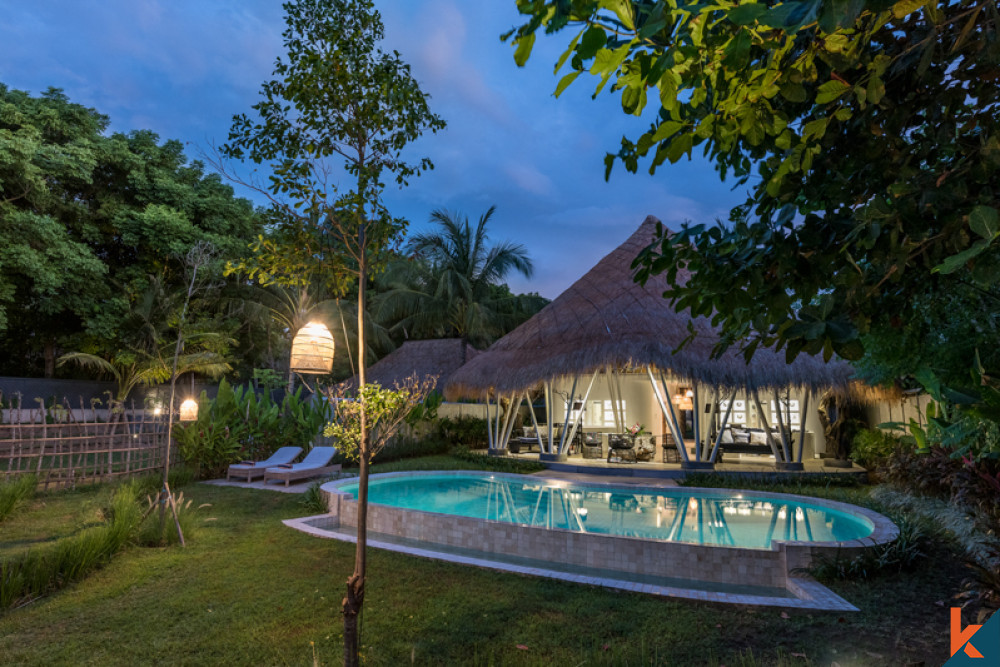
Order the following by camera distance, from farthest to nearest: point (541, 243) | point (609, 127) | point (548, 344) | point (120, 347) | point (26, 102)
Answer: point (541, 243)
point (609, 127)
point (120, 347)
point (26, 102)
point (548, 344)

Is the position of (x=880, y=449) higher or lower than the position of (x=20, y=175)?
lower

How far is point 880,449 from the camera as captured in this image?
1086 centimetres

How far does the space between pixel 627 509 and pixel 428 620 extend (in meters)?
5.79

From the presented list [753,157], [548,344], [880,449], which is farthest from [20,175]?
[880,449]

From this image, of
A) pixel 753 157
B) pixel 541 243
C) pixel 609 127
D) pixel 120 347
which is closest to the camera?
pixel 753 157

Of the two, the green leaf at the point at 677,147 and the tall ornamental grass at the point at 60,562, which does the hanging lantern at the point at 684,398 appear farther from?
the green leaf at the point at 677,147

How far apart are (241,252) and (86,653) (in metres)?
20.2

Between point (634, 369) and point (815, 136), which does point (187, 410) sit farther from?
point (815, 136)

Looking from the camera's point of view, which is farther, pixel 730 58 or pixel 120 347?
pixel 120 347

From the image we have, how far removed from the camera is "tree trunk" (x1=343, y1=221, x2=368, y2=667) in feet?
8.90

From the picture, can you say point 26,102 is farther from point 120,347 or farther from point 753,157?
point 753,157

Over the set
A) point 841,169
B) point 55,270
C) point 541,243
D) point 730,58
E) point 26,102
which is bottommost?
point 730,58

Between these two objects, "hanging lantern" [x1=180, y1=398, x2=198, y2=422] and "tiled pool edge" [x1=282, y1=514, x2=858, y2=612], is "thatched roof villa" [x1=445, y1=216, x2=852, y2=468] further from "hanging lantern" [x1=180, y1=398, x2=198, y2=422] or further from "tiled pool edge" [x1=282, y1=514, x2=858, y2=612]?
"hanging lantern" [x1=180, y1=398, x2=198, y2=422]

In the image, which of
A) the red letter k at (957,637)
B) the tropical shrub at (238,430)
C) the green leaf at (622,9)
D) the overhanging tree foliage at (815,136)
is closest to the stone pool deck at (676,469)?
the tropical shrub at (238,430)
